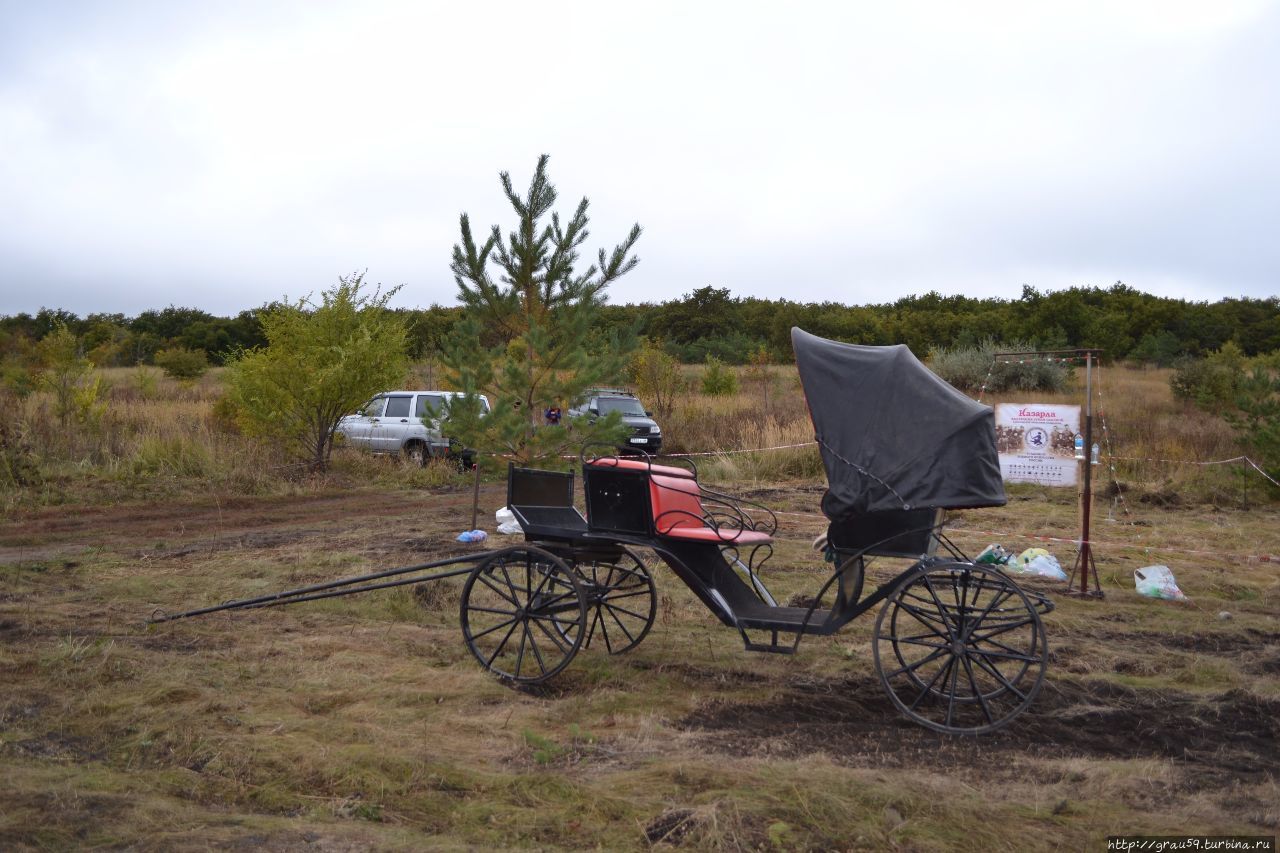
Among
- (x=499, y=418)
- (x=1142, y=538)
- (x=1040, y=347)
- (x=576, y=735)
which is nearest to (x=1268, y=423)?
(x=1142, y=538)

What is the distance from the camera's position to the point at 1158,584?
27.6ft

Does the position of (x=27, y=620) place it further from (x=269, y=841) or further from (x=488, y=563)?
(x=269, y=841)

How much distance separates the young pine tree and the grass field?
1317 millimetres

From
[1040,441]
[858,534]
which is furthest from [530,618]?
[1040,441]

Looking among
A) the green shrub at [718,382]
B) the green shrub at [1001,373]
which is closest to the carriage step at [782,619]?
the green shrub at [1001,373]

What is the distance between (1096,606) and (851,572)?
3.51 meters

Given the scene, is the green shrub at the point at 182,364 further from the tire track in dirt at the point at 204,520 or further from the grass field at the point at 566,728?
the grass field at the point at 566,728

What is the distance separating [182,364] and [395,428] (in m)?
22.8

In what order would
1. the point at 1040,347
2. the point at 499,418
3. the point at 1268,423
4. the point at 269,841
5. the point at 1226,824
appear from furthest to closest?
the point at 1040,347
the point at 1268,423
the point at 499,418
the point at 1226,824
the point at 269,841

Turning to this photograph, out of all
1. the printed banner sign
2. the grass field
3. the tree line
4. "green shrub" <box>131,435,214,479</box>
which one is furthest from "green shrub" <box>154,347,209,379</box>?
the printed banner sign

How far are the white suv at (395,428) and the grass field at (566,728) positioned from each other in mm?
7933

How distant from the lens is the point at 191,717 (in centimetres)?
487

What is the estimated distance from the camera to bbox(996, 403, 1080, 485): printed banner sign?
12.1 m

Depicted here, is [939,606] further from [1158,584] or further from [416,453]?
[416,453]
